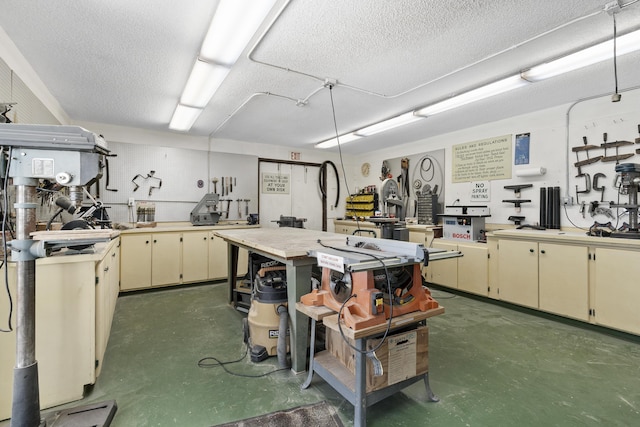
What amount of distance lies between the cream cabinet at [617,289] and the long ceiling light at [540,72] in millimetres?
1809

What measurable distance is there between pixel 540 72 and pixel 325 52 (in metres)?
1.93

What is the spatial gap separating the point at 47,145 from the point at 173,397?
1672 millimetres

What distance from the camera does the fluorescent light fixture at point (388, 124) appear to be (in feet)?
12.8

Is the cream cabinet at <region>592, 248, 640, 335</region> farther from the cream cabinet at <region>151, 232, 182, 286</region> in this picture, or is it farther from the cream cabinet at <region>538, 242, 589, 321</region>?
the cream cabinet at <region>151, 232, 182, 286</region>

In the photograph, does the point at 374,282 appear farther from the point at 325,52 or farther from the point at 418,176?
the point at 418,176

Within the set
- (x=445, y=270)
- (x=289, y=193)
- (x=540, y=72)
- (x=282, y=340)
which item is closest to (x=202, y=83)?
(x=282, y=340)

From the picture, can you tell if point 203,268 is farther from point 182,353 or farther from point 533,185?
point 533,185

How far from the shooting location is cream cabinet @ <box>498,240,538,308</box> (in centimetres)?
334

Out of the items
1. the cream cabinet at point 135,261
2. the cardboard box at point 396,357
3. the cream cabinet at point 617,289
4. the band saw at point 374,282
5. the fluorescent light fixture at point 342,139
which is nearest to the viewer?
the band saw at point 374,282

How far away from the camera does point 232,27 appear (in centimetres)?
190

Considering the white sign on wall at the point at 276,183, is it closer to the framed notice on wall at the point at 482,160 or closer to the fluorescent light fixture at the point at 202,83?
the fluorescent light fixture at the point at 202,83

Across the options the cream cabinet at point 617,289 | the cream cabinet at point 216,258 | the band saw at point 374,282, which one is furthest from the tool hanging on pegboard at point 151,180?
the cream cabinet at point 617,289

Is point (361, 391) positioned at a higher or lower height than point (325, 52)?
lower

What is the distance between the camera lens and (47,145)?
1384mm
